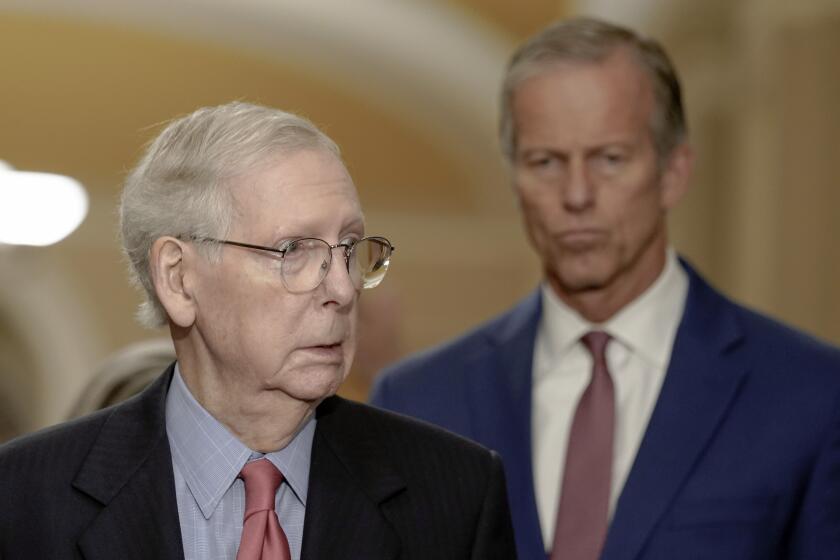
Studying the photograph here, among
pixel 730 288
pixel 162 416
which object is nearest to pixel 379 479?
pixel 162 416

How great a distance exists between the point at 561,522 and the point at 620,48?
39.6 inches

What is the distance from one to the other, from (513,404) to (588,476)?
0.78 ft

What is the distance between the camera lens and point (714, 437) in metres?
3.00

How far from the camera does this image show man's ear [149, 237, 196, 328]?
226cm

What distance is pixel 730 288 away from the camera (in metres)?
8.69

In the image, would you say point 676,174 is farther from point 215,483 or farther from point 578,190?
point 215,483

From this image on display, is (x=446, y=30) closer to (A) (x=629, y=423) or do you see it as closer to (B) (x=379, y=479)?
(A) (x=629, y=423)

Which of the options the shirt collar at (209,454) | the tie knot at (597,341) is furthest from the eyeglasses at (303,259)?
the tie knot at (597,341)

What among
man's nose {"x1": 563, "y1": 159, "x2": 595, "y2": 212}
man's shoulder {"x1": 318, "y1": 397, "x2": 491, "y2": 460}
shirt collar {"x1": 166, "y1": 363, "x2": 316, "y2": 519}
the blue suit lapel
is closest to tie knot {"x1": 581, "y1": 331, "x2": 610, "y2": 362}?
the blue suit lapel

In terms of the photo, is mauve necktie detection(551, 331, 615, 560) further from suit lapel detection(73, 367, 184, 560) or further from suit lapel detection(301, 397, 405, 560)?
suit lapel detection(73, 367, 184, 560)

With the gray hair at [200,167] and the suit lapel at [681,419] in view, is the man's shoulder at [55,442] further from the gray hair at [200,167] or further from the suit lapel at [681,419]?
the suit lapel at [681,419]

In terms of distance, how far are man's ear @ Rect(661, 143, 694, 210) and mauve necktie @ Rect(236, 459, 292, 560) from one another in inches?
51.5

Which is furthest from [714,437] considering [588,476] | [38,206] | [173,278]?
[38,206]

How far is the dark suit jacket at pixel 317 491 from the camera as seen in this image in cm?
220
